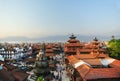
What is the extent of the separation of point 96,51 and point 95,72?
1289 inches

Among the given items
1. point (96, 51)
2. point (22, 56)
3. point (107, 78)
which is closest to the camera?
point (107, 78)

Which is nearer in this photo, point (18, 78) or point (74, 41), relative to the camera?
point (18, 78)

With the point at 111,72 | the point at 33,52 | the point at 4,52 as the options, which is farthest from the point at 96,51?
the point at 33,52

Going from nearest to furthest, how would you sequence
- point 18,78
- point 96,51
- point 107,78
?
point 107,78 < point 18,78 < point 96,51

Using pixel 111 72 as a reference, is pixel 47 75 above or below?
below

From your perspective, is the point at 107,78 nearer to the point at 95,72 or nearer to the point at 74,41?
the point at 95,72

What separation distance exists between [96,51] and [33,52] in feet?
227

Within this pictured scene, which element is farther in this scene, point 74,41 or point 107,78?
point 74,41

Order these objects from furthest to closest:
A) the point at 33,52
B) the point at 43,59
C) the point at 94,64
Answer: the point at 33,52
the point at 43,59
the point at 94,64

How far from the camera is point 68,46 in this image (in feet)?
245

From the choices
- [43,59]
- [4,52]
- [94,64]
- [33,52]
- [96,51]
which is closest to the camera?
[94,64]

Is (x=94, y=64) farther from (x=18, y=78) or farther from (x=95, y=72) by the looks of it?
(x=18, y=78)

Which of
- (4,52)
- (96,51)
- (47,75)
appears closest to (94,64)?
(47,75)

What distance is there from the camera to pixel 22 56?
119m
